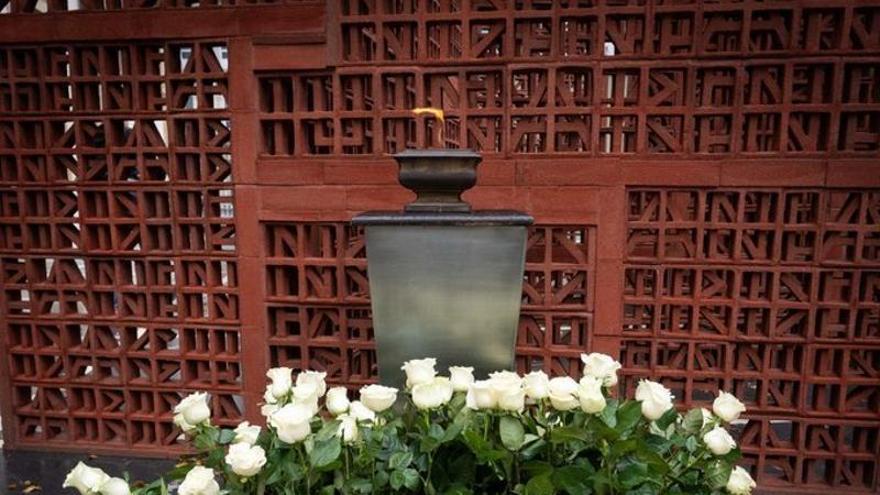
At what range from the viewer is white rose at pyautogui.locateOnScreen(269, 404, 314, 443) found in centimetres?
143

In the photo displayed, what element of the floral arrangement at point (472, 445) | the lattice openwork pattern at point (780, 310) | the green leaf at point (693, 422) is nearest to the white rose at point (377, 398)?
the floral arrangement at point (472, 445)

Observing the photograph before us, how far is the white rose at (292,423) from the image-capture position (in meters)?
1.43

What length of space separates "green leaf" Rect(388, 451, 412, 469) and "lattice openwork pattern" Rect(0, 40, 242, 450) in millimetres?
2399

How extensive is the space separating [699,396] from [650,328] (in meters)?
1.61

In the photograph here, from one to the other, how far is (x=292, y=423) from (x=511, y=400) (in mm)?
569

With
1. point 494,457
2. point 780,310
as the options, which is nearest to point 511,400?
point 494,457

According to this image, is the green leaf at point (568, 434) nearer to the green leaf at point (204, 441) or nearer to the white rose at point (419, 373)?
the white rose at point (419, 373)

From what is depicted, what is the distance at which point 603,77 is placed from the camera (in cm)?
329

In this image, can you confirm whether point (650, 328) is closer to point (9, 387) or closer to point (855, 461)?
point (855, 461)

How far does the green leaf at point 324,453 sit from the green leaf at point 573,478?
575mm

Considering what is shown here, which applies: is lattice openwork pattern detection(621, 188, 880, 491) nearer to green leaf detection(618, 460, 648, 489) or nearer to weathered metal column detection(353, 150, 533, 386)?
weathered metal column detection(353, 150, 533, 386)

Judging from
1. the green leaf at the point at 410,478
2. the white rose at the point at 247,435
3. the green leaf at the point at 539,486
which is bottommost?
the green leaf at the point at 410,478

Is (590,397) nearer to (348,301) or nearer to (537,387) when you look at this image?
(537,387)

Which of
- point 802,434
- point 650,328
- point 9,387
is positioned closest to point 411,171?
point 650,328
